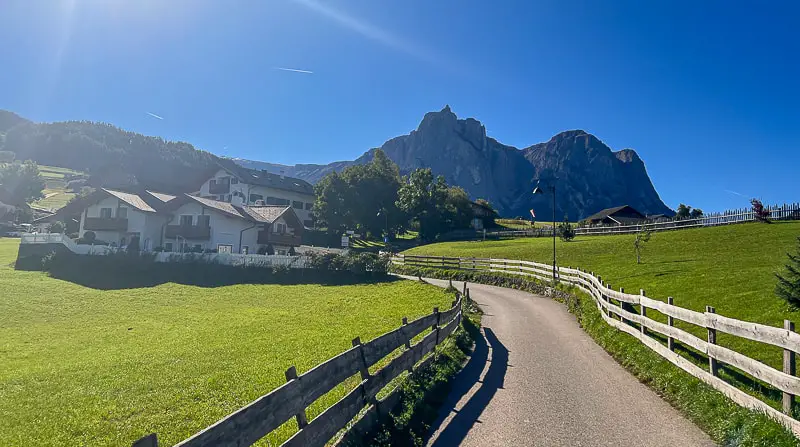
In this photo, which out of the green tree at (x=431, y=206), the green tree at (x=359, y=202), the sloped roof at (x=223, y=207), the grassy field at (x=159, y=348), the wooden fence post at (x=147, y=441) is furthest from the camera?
the green tree at (x=431, y=206)

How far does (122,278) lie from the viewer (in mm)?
37656

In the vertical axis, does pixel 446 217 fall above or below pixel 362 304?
above

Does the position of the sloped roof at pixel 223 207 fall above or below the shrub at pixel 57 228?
above

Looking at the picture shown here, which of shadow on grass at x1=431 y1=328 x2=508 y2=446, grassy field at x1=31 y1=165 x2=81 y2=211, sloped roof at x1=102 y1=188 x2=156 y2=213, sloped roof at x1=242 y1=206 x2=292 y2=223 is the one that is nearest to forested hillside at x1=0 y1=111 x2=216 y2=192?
grassy field at x1=31 y1=165 x2=81 y2=211

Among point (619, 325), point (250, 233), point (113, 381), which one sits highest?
point (250, 233)

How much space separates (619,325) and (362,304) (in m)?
14.5

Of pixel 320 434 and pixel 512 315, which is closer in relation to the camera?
pixel 320 434

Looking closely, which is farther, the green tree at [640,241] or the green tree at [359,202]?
the green tree at [359,202]

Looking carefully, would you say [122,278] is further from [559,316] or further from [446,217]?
[446,217]

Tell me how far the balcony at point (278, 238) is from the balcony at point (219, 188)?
23.2 m

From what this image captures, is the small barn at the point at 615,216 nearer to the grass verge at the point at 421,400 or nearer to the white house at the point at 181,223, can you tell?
the white house at the point at 181,223

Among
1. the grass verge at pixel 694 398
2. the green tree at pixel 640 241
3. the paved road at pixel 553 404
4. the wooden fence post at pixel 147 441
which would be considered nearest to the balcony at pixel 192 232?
the green tree at pixel 640 241

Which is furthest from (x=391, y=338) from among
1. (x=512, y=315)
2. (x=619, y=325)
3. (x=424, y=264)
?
(x=424, y=264)

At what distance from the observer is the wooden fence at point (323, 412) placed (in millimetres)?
3705
